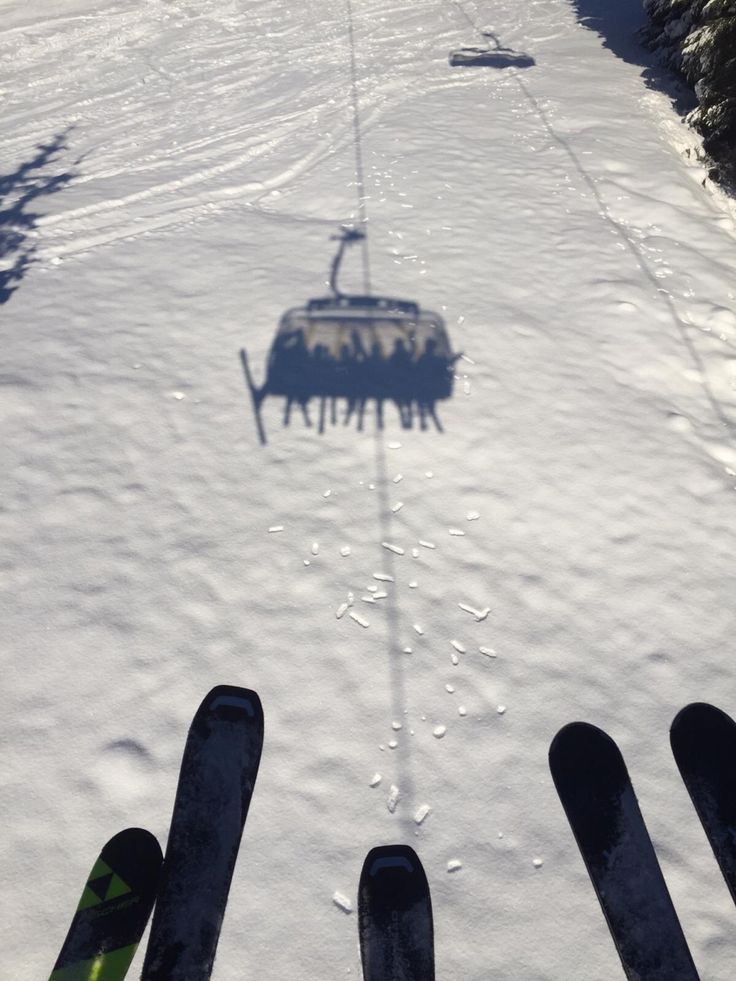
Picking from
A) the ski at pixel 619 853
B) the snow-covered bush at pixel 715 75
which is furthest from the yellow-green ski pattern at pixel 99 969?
the snow-covered bush at pixel 715 75

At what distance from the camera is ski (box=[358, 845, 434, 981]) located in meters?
3.38

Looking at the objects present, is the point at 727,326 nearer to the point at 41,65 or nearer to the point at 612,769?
the point at 612,769

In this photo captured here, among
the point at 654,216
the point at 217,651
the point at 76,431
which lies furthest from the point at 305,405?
the point at 654,216

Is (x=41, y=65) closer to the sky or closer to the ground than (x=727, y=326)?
closer to the sky

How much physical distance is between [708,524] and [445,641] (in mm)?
2277

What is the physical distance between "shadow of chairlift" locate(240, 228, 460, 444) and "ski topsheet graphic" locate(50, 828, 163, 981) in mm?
3183

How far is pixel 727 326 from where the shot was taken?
7094 millimetres

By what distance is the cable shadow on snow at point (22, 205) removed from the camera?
305 inches

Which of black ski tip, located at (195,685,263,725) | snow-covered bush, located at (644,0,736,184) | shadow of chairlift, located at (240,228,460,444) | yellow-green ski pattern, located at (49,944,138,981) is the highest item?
snow-covered bush, located at (644,0,736,184)

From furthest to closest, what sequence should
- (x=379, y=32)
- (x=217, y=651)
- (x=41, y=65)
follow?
1. (x=379, y=32)
2. (x=41, y=65)
3. (x=217, y=651)

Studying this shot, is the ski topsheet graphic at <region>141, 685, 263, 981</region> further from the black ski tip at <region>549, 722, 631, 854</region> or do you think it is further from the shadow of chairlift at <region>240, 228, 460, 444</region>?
Result: the shadow of chairlift at <region>240, 228, 460, 444</region>

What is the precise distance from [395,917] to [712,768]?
1963 millimetres

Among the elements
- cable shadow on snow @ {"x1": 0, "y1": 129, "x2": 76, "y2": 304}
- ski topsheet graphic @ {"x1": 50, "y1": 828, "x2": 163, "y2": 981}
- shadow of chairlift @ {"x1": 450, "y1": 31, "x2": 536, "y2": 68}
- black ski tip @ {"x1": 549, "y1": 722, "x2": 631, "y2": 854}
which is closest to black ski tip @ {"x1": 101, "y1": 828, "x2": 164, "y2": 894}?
ski topsheet graphic @ {"x1": 50, "y1": 828, "x2": 163, "y2": 981}

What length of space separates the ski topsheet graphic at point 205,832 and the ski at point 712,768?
2.44 metres
